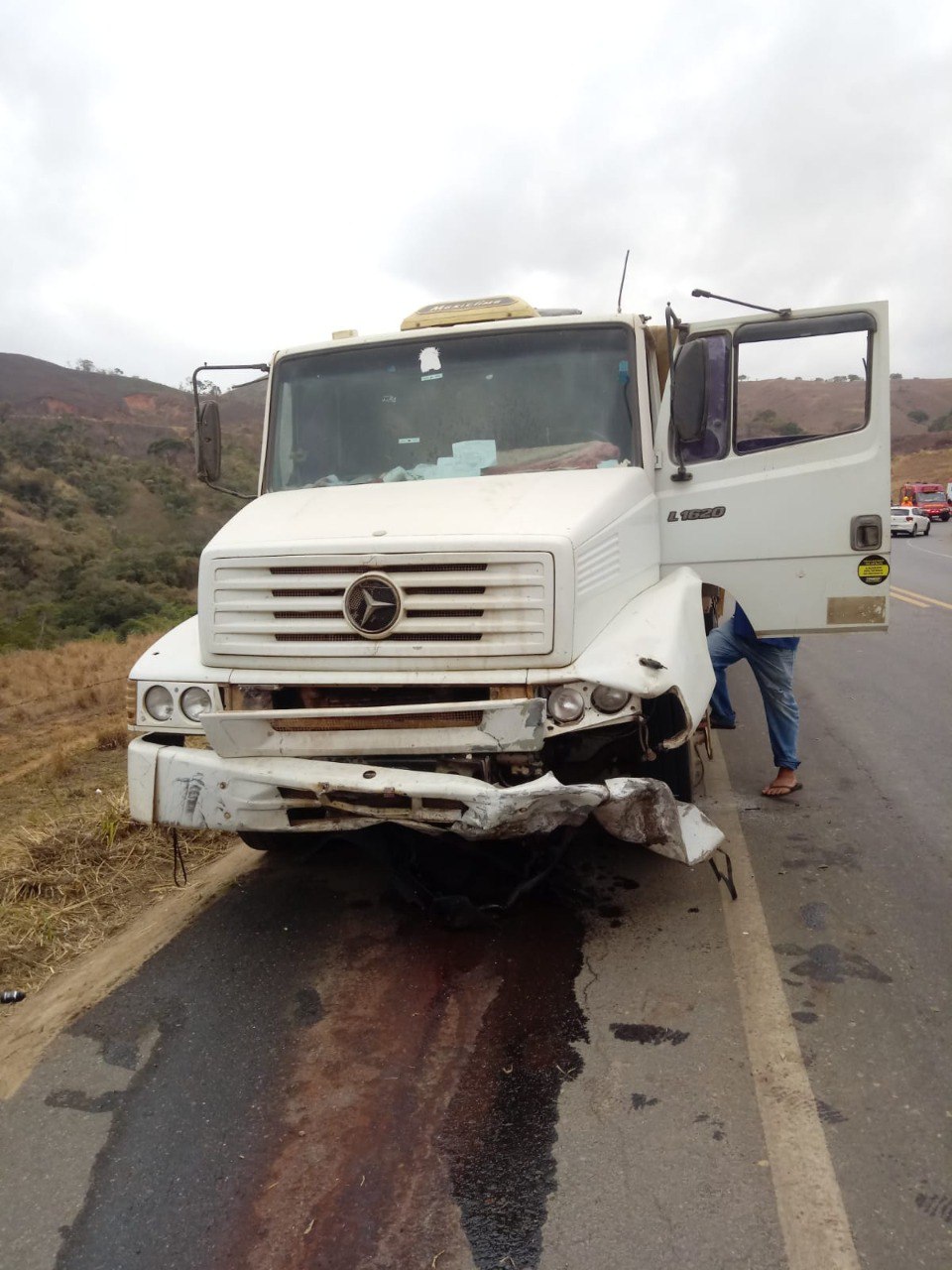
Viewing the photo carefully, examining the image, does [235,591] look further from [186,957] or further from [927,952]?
[927,952]

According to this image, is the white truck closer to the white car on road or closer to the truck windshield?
the truck windshield

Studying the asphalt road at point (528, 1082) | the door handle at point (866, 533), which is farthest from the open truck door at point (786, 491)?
the asphalt road at point (528, 1082)

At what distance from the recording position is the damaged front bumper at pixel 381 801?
3.78 meters

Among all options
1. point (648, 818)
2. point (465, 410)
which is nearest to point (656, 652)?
point (648, 818)

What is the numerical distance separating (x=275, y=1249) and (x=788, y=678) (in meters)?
4.26

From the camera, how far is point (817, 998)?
3.72 m

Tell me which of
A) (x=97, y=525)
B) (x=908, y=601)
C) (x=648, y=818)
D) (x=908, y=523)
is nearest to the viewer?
(x=648, y=818)

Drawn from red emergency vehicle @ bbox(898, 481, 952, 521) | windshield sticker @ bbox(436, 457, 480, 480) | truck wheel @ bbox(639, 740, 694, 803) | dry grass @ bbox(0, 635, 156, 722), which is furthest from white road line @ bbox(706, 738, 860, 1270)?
red emergency vehicle @ bbox(898, 481, 952, 521)

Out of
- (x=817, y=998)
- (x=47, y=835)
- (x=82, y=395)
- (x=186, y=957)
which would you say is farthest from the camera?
(x=82, y=395)

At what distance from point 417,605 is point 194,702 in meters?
1.12

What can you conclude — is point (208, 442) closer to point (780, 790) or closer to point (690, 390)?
point (690, 390)

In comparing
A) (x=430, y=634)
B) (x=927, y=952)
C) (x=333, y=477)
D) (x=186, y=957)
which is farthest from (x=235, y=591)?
(x=927, y=952)

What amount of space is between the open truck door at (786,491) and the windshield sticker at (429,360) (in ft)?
3.96

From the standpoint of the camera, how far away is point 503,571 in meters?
3.89
